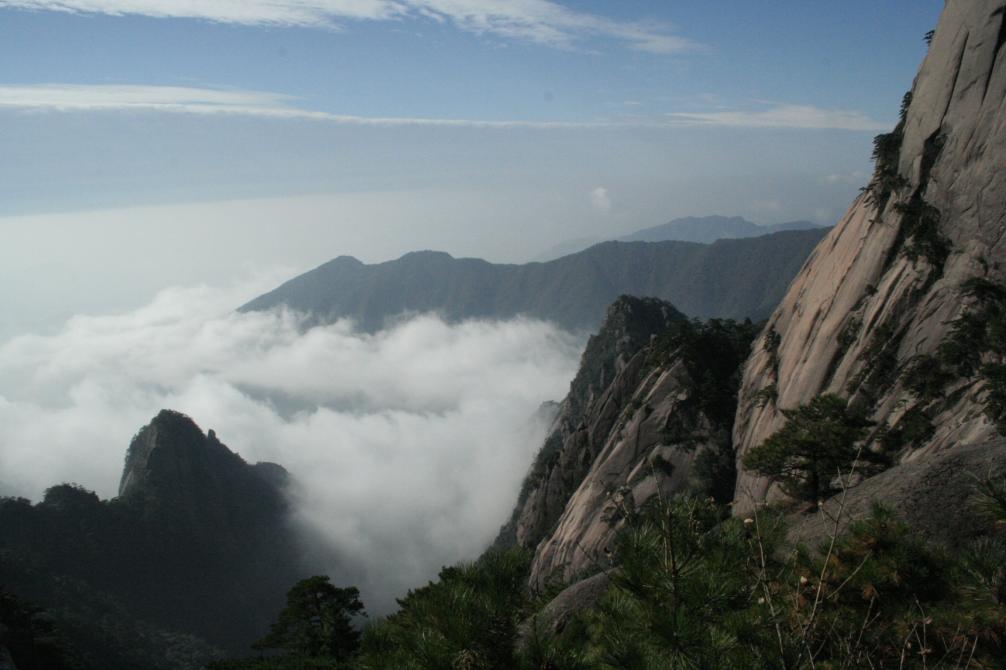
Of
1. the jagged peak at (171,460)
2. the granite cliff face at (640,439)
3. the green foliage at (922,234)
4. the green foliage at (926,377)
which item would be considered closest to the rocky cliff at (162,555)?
the jagged peak at (171,460)

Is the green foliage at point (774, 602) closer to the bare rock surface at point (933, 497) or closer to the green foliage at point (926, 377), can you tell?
the bare rock surface at point (933, 497)

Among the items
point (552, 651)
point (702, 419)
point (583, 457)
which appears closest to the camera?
point (552, 651)

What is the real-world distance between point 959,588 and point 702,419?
45.3 metres

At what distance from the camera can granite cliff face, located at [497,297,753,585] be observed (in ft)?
157

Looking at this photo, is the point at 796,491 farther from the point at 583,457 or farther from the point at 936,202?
the point at 583,457

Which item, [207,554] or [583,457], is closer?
[583,457]

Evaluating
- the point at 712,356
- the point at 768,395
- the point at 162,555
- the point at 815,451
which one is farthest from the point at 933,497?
the point at 162,555

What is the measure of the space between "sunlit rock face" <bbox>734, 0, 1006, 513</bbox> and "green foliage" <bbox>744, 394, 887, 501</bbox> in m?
4.26

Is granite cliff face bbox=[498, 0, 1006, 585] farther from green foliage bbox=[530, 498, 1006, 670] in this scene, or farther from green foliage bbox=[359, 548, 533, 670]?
green foliage bbox=[359, 548, 533, 670]

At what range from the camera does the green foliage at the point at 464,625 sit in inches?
244

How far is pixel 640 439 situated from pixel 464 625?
4891 centimetres

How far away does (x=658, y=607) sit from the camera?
577 centimetres

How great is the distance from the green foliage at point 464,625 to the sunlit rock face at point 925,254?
23.3 metres

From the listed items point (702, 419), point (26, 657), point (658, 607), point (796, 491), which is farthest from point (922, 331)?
point (26, 657)
